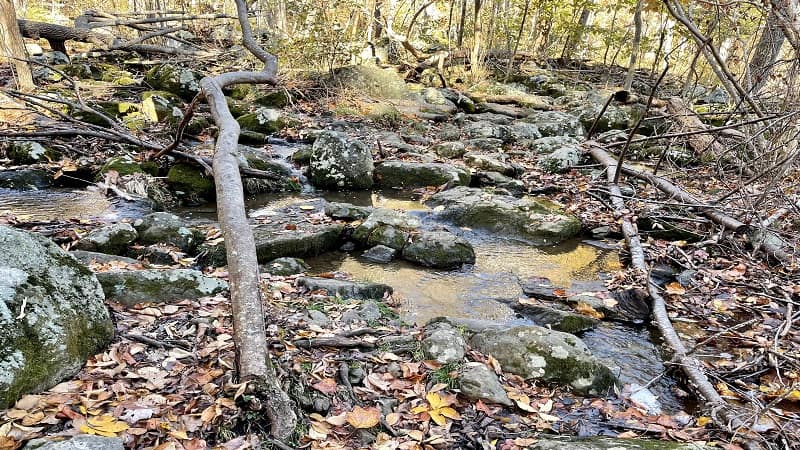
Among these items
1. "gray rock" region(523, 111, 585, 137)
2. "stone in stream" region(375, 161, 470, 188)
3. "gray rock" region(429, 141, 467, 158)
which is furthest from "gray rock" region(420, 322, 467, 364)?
"gray rock" region(523, 111, 585, 137)

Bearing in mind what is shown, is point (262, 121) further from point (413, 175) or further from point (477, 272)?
point (477, 272)


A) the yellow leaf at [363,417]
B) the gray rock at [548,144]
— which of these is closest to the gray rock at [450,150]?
the gray rock at [548,144]

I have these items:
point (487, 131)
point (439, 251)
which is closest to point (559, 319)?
point (439, 251)

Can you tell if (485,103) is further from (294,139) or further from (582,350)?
(582,350)

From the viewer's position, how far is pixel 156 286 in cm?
379

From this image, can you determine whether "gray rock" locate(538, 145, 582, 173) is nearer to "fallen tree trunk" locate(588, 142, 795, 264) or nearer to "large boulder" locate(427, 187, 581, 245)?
"fallen tree trunk" locate(588, 142, 795, 264)

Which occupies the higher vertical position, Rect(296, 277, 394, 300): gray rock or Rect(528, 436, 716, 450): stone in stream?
Rect(528, 436, 716, 450): stone in stream

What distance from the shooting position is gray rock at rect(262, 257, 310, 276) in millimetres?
5070

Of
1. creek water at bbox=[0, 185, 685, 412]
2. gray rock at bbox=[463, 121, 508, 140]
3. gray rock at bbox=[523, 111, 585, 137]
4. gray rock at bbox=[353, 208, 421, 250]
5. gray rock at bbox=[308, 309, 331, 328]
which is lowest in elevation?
creek water at bbox=[0, 185, 685, 412]

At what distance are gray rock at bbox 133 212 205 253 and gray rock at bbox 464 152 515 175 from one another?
5933 millimetres

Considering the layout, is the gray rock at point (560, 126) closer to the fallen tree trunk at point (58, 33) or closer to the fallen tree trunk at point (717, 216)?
the fallen tree trunk at point (717, 216)

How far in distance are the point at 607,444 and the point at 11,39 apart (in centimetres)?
1204

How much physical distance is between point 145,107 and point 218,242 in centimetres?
684

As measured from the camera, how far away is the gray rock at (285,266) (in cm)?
507
